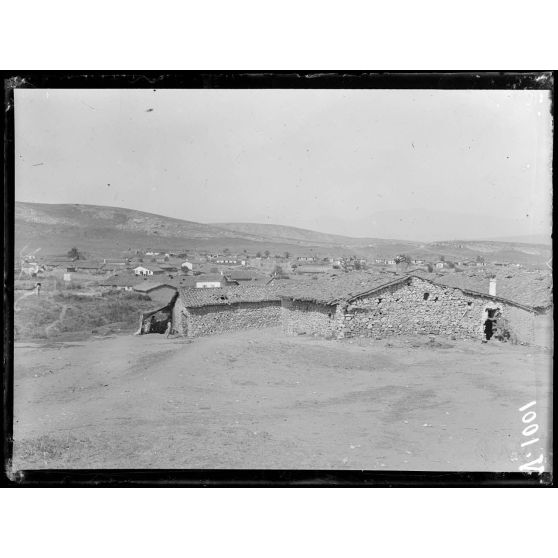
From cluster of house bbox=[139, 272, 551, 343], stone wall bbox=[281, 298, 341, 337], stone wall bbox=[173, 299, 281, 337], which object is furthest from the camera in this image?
stone wall bbox=[281, 298, 341, 337]

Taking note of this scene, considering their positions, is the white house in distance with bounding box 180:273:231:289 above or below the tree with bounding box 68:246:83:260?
below

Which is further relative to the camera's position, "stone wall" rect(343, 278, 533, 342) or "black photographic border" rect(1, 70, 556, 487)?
"stone wall" rect(343, 278, 533, 342)

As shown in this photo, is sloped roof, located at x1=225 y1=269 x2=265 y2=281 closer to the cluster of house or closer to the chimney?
the cluster of house

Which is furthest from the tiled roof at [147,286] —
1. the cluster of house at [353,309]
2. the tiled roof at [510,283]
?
the tiled roof at [510,283]

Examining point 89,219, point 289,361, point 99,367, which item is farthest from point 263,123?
point 99,367

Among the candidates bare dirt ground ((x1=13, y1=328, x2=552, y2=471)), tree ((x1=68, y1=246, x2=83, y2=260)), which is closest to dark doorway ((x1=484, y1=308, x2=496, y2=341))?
bare dirt ground ((x1=13, y1=328, x2=552, y2=471))

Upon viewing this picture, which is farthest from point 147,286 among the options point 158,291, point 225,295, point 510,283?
point 510,283

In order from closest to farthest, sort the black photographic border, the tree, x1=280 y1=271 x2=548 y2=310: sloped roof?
the black photographic border → the tree → x1=280 y1=271 x2=548 y2=310: sloped roof

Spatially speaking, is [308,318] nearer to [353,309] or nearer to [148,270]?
[353,309]

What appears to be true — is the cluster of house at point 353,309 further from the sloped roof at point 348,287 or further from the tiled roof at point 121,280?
the tiled roof at point 121,280
